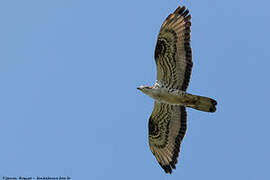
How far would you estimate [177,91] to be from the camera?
13094 millimetres

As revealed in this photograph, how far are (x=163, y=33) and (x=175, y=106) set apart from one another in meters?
2.45

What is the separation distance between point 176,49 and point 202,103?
187 cm

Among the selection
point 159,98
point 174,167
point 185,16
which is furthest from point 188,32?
point 174,167

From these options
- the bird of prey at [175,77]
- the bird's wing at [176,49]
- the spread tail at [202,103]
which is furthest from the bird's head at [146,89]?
the spread tail at [202,103]

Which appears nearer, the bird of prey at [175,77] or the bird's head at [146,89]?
the bird of prey at [175,77]

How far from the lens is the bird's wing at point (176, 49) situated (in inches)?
512

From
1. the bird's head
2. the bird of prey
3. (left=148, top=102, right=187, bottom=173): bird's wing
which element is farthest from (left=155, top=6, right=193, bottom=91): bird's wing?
(left=148, top=102, right=187, bottom=173): bird's wing

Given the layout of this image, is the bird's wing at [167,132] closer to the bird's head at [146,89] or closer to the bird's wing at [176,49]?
the bird's head at [146,89]

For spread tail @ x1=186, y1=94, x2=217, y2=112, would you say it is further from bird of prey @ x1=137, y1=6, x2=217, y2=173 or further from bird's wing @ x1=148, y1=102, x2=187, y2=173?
bird's wing @ x1=148, y1=102, x2=187, y2=173

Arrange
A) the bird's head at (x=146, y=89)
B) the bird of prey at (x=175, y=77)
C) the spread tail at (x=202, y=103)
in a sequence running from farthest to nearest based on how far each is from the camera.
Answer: the bird's head at (x=146, y=89), the bird of prey at (x=175, y=77), the spread tail at (x=202, y=103)

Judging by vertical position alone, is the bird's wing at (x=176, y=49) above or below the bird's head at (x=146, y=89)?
above

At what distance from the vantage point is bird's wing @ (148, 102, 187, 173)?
13.8m

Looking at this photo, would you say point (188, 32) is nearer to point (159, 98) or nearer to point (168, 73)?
point (168, 73)

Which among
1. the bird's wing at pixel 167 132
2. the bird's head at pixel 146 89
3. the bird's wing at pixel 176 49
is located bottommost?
the bird's wing at pixel 167 132
